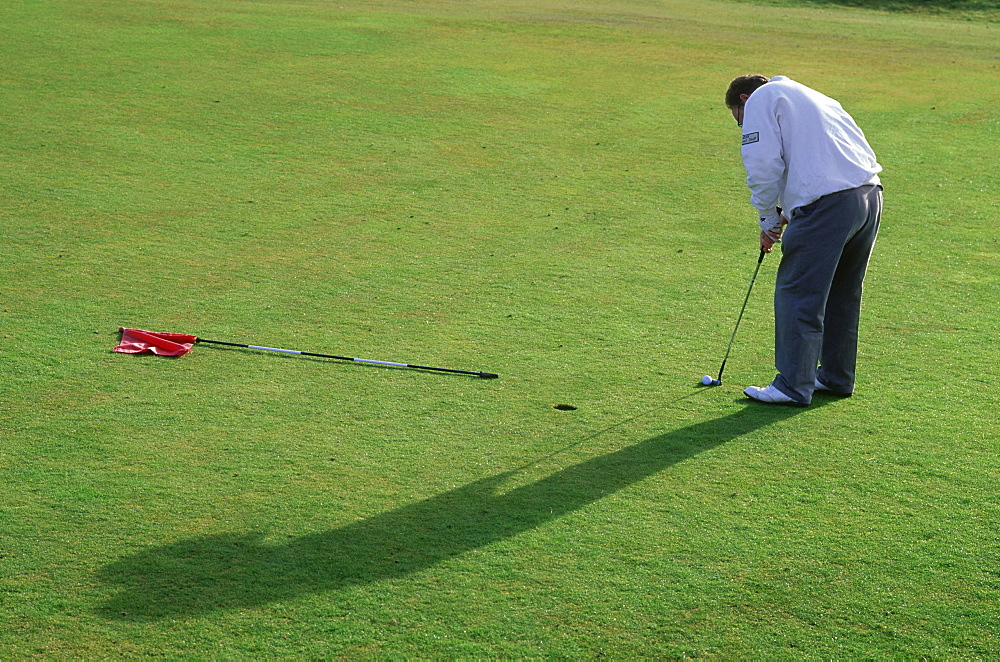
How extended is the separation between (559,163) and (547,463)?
7.11 m

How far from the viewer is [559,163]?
11891 mm

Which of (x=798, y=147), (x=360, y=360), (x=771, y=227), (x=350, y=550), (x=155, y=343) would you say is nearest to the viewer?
(x=350, y=550)

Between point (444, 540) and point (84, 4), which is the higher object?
point (84, 4)

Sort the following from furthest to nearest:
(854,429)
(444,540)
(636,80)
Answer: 1. (636,80)
2. (854,429)
3. (444,540)

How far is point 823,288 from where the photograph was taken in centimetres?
584

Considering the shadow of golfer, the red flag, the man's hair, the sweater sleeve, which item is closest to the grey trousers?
the sweater sleeve

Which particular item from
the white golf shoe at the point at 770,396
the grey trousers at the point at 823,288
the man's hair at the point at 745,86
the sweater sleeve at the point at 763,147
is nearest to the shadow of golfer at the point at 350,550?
the white golf shoe at the point at 770,396

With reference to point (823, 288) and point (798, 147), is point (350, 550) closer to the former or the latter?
point (823, 288)

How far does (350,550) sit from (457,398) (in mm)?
1753

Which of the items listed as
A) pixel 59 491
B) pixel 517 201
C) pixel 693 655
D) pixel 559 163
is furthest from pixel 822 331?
pixel 559 163

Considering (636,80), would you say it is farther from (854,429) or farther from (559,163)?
(854,429)

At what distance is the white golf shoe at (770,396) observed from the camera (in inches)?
240

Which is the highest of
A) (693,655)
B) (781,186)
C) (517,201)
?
(781,186)

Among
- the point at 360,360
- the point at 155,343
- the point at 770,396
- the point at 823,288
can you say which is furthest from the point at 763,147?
the point at 155,343
